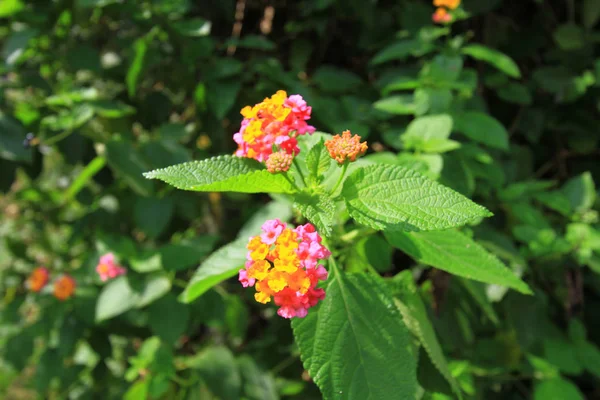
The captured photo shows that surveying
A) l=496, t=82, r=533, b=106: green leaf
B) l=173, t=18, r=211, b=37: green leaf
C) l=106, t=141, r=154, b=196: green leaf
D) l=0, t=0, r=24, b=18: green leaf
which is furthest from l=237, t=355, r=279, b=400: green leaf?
l=0, t=0, r=24, b=18: green leaf

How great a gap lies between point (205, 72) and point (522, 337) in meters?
1.13

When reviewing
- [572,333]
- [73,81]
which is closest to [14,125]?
[73,81]

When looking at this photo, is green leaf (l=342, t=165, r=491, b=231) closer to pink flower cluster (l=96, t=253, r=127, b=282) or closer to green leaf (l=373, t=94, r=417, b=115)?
green leaf (l=373, t=94, r=417, b=115)

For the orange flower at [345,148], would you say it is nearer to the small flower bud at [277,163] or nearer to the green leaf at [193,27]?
the small flower bud at [277,163]

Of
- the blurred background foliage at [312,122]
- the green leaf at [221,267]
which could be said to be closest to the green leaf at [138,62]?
the blurred background foliage at [312,122]

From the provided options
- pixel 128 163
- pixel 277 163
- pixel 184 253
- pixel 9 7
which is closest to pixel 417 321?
pixel 277 163

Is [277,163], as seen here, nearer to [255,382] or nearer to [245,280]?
[245,280]

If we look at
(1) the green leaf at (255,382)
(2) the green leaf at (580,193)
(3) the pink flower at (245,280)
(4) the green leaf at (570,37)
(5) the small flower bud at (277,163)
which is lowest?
(1) the green leaf at (255,382)

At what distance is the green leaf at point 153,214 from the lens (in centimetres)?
144

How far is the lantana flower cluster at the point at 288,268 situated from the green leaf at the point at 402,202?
3.0 inches

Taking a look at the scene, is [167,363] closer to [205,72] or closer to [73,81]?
[205,72]

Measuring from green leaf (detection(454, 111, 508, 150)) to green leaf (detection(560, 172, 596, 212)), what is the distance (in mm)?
342

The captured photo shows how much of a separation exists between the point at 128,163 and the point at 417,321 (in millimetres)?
890

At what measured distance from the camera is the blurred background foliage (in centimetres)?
125
